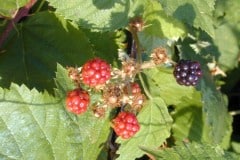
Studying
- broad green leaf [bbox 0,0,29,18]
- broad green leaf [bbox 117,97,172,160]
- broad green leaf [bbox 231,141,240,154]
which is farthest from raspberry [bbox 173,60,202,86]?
broad green leaf [bbox 231,141,240,154]

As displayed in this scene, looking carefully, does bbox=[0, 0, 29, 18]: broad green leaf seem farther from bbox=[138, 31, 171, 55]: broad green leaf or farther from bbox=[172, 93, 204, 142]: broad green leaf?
bbox=[172, 93, 204, 142]: broad green leaf

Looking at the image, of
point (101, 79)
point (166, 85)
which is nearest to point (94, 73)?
point (101, 79)

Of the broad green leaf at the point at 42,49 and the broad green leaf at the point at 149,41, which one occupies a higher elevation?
the broad green leaf at the point at 42,49

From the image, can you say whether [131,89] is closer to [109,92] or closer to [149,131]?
[109,92]

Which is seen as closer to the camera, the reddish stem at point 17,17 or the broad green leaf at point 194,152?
the broad green leaf at point 194,152

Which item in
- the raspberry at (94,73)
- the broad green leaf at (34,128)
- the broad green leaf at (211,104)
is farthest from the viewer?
the broad green leaf at (211,104)

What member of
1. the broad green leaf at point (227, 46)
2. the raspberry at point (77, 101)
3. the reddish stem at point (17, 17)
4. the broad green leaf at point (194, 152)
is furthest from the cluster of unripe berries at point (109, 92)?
the broad green leaf at point (227, 46)

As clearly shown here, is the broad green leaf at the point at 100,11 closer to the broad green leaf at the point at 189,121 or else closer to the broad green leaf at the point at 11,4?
the broad green leaf at the point at 11,4

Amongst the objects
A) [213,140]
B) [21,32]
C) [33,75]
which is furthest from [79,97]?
[213,140]
